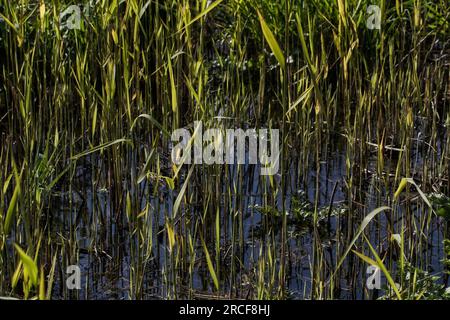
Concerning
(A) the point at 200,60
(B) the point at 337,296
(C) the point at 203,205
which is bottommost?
(B) the point at 337,296

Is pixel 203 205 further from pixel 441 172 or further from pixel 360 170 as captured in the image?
pixel 441 172

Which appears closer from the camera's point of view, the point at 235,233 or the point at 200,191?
the point at 235,233

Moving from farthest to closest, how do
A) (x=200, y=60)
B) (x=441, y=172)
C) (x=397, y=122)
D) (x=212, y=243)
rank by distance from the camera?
(x=397, y=122), (x=441, y=172), (x=212, y=243), (x=200, y=60)

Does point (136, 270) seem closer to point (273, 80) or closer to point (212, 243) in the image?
point (212, 243)

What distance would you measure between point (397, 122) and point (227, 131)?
84 centimetres

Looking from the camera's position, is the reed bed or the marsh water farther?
the marsh water

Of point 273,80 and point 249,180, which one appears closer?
point 249,180

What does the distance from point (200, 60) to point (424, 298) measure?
32.2 inches

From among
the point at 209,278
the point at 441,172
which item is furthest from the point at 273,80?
the point at 209,278

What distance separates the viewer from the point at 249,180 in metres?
2.71

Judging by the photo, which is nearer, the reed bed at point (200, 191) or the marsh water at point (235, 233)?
the reed bed at point (200, 191)

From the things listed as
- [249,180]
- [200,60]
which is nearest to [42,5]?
[200,60]

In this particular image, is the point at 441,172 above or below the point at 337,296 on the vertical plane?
above
